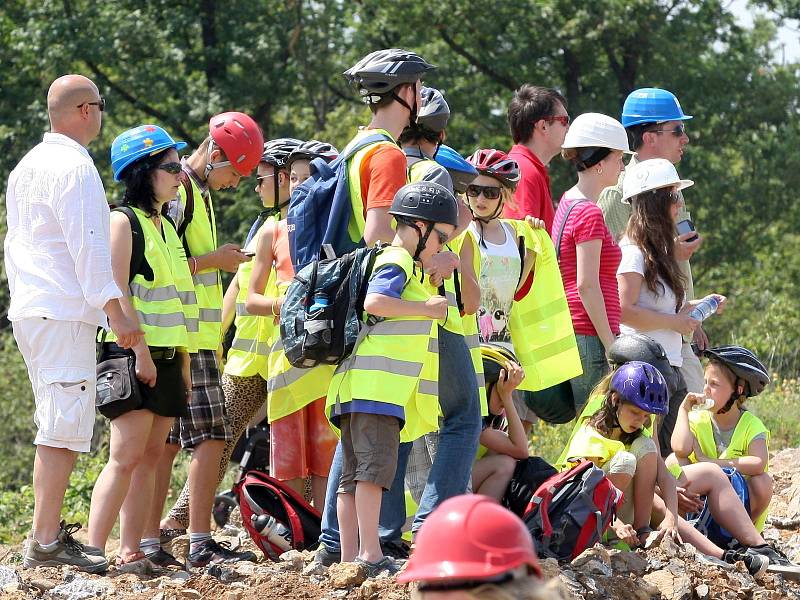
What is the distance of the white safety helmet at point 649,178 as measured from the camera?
707 cm

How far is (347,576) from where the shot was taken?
5199 mm

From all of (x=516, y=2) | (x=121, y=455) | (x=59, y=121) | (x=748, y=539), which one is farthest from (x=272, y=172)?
(x=516, y=2)

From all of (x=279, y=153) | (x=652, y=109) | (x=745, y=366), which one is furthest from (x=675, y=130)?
(x=279, y=153)

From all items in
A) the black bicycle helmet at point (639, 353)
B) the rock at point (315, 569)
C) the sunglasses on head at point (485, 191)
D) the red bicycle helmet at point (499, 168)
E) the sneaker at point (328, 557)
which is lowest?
the rock at point (315, 569)

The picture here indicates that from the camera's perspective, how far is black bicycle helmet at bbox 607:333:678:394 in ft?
21.9

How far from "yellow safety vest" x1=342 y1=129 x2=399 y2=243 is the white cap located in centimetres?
170

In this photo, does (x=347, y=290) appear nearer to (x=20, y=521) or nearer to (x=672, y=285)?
(x=672, y=285)

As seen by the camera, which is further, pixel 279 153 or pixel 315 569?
pixel 279 153

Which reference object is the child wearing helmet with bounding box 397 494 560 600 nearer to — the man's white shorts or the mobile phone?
the man's white shorts

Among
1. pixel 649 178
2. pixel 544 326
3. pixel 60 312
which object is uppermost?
pixel 649 178

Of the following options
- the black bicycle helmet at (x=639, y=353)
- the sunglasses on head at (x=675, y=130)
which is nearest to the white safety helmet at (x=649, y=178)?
the sunglasses on head at (x=675, y=130)

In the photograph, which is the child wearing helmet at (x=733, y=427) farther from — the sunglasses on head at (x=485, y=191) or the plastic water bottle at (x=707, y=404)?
the sunglasses on head at (x=485, y=191)

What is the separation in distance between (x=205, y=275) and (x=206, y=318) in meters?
0.25

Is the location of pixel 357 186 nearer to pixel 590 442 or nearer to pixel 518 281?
pixel 518 281
